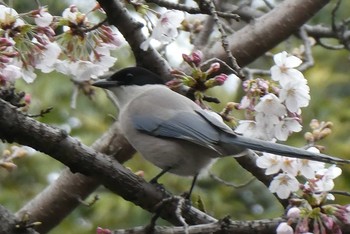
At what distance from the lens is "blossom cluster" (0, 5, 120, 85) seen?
2771mm

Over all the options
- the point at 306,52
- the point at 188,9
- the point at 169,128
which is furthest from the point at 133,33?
the point at 306,52

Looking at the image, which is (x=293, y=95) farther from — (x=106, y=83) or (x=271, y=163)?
(x=106, y=83)

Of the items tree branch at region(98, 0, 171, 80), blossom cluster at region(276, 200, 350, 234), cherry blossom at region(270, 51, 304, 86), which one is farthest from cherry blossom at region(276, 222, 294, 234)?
tree branch at region(98, 0, 171, 80)

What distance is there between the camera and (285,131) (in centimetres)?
285

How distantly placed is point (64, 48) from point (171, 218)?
72 cm

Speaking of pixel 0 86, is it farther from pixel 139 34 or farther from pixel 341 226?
pixel 341 226

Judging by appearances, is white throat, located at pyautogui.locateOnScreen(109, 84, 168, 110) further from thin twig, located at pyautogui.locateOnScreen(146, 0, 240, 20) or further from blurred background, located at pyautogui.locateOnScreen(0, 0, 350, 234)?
blurred background, located at pyautogui.locateOnScreen(0, 0, 350, 234)

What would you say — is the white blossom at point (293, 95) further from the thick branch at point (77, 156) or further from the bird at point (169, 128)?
the thick branch at point (77, 156)

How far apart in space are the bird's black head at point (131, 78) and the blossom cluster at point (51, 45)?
50 cm

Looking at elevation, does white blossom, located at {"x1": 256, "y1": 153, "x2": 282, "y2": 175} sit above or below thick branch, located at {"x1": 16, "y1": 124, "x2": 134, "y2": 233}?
above

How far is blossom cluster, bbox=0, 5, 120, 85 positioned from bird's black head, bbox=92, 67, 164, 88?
1.64 feet

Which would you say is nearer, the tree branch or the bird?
the tree branch

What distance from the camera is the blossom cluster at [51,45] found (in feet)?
9.09

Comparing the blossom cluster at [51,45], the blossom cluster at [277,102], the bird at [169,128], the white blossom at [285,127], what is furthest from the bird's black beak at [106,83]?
the white blossom at [285,127]
